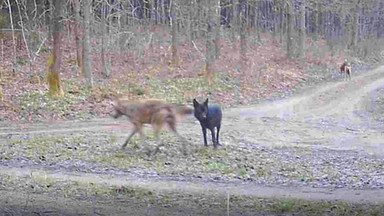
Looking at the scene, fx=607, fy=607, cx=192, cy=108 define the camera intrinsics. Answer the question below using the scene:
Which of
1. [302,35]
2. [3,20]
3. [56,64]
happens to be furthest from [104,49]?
[302,35]

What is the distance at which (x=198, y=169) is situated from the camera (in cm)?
1146

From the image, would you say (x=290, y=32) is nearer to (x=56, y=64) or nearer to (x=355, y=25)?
(x=355, y=25)

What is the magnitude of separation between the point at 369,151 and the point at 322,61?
2327 centimetres

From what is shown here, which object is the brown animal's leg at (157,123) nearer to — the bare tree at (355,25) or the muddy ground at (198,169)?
the muddy ground at (198,169)

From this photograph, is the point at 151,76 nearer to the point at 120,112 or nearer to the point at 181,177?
the point at 120,112

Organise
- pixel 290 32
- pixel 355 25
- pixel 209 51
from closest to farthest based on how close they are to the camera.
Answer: pixel 209 51 < pixel 290 32 < pixel 355 25

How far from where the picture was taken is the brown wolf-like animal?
41.3 feet

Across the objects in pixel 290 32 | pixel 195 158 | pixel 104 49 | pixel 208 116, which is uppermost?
pixel 208 116

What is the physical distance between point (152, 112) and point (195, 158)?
131 cm

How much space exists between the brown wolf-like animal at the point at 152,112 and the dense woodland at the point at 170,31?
380 inches

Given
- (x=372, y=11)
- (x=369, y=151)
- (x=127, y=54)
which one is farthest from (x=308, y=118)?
(x=372, y=11)

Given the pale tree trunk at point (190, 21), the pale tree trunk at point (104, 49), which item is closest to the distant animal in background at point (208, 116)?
the pale tree trunk at point (104, 49)

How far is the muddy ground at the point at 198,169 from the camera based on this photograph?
8016 millimetres

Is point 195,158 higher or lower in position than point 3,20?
lower
